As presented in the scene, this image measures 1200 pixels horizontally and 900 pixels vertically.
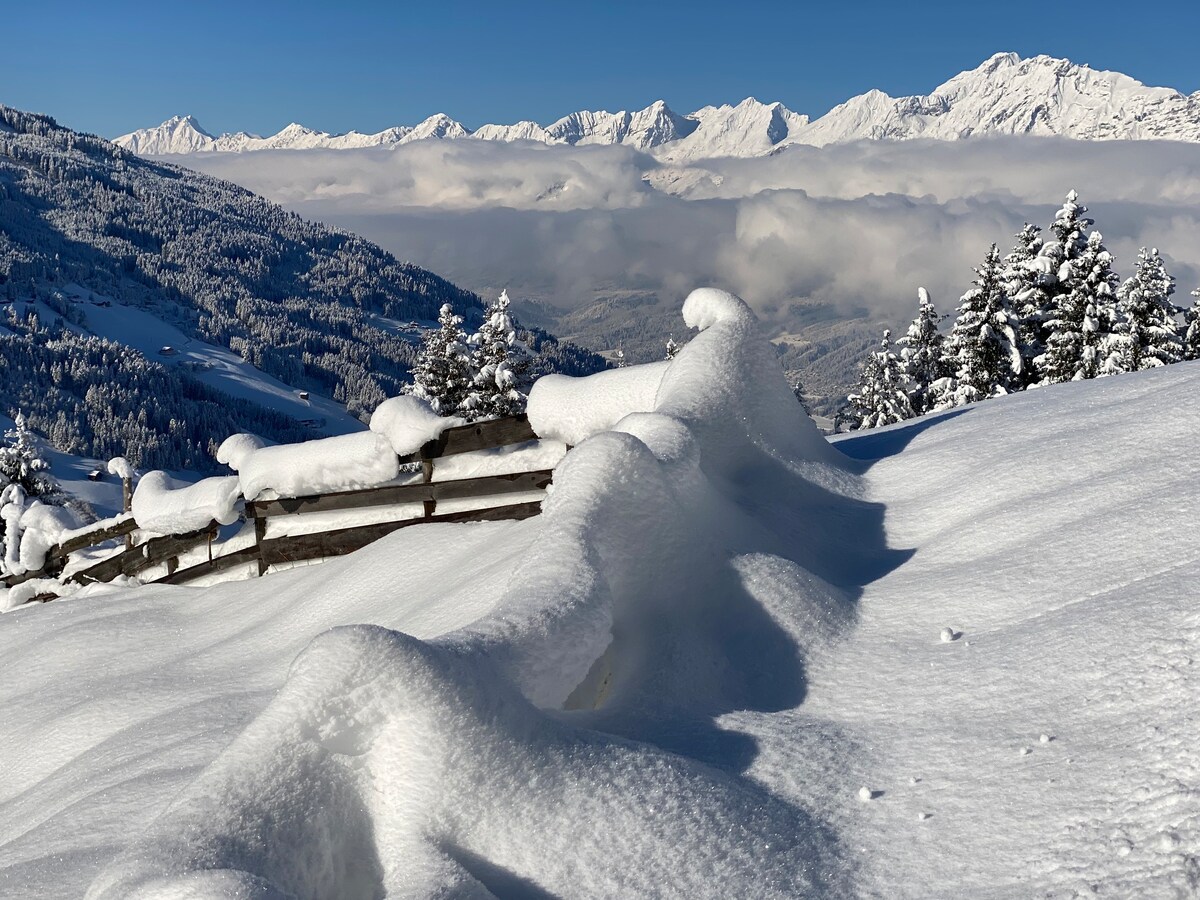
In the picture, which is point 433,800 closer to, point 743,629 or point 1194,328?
point 743,629

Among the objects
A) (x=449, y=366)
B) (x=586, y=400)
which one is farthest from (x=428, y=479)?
(x=449, y=366)

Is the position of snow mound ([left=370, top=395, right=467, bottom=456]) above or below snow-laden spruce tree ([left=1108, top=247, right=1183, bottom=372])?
below

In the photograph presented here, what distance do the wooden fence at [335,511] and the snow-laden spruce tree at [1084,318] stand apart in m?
23.7

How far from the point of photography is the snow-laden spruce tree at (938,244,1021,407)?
1160 inches

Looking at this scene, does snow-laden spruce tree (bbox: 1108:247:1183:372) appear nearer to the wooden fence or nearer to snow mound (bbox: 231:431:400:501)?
the wooden fence

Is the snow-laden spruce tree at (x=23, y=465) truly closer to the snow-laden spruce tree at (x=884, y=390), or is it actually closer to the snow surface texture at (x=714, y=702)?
the snow-laden spruce tree at (x=884, y=390)

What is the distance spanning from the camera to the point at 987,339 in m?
29.7

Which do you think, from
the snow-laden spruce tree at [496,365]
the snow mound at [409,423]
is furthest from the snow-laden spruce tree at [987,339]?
the snow mound at [409,423]

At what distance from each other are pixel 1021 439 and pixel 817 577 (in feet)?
7.78

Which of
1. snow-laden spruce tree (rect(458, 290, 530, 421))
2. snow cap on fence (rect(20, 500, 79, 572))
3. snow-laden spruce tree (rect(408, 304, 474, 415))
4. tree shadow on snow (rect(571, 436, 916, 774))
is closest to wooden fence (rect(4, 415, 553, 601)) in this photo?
snow cap on fence (rect(20, 500, 79, 572))

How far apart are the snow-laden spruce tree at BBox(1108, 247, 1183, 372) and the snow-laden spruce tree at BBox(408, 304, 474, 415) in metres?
22.1

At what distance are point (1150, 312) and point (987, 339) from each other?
4822 mm

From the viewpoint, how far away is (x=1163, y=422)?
5.29m

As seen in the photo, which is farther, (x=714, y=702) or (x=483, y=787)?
(x=714, y=702)
